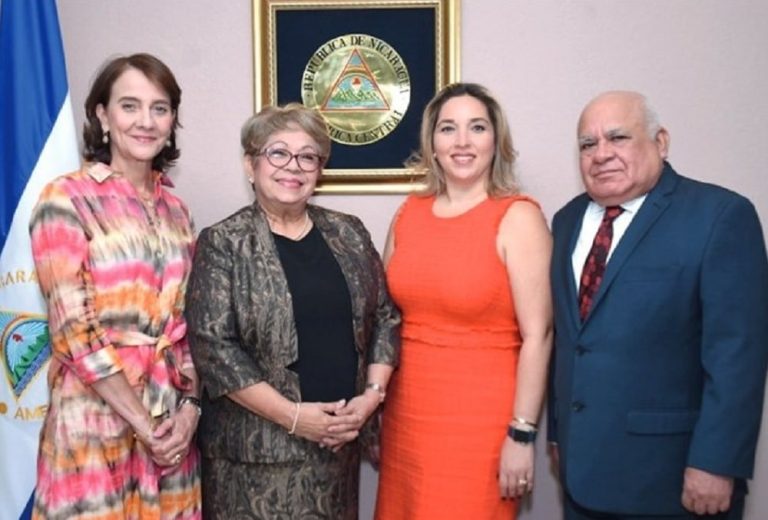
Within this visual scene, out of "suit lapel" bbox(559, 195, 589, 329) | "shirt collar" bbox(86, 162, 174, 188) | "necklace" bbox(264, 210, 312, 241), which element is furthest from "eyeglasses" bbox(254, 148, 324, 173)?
"suit lapel" bbox(559, 195, 589, 329)

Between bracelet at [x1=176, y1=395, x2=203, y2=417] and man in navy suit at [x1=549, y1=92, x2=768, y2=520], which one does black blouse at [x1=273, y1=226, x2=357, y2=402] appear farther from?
man in navy suit at [x1=549, y1=92, x2=768, y2=520]

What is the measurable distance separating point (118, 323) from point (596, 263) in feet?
4.01

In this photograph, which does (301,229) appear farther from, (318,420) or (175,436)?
(175,436)

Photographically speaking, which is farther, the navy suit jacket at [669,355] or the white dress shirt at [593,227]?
the white dress shirt at [593,227]

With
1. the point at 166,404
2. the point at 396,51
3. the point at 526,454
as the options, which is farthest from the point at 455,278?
the point at 396,51

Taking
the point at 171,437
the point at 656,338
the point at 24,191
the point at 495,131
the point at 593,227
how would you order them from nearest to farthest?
the point at 656,338, the point at 171,437, the point at 593,227, the point at 495,131, the point at 24,191

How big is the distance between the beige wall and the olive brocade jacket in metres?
0.78

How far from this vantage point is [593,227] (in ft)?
6.79

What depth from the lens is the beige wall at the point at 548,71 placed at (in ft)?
8.77

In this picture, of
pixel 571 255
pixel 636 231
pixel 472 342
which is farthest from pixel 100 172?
pixel 636 231

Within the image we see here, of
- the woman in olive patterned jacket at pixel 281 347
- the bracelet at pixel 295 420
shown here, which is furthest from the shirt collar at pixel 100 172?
the bracelet at pixel 295 420

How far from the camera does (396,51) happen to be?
2.72 meters

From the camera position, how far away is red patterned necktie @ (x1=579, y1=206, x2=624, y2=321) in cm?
196

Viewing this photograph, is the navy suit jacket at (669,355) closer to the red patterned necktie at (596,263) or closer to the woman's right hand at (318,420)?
the red patterned necktie at (596,263)
